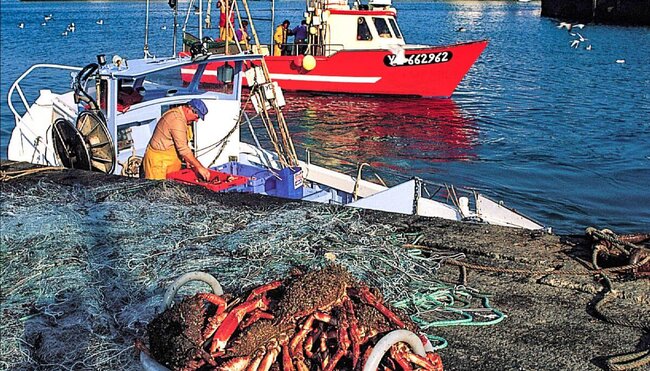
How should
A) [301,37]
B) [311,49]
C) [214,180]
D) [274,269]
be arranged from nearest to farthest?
1. [274,269]
2. [214,180]
3. [311,49]
4. [301,37]

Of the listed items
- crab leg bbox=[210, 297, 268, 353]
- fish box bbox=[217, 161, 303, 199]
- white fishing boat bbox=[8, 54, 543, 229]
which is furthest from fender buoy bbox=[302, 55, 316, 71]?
crab leg bbox=[210, 297, 268, 353]

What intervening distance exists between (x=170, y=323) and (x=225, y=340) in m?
0.28

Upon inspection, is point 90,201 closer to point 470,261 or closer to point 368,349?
point 470,261

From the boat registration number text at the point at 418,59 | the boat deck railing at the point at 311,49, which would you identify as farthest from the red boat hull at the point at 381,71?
the boat deck railing at the point at 311,49

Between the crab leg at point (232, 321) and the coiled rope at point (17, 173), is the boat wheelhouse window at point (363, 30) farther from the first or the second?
the crab leg at point (232, 321)

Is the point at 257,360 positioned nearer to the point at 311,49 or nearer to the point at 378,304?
the point at 378,304

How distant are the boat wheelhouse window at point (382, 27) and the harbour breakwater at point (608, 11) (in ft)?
113

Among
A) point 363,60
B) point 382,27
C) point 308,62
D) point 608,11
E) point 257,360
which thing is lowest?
point 257,360

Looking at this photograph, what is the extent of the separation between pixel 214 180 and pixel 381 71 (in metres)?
12.8

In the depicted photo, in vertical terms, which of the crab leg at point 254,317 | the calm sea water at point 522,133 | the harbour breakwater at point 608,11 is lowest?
the calm sea water at point 522,133

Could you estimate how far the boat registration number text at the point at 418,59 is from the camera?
18250 millimetres

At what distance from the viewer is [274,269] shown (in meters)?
4.25

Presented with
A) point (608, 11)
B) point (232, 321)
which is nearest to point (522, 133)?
point (232, 321)

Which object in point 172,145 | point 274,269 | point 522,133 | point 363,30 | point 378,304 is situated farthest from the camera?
point 363,30
